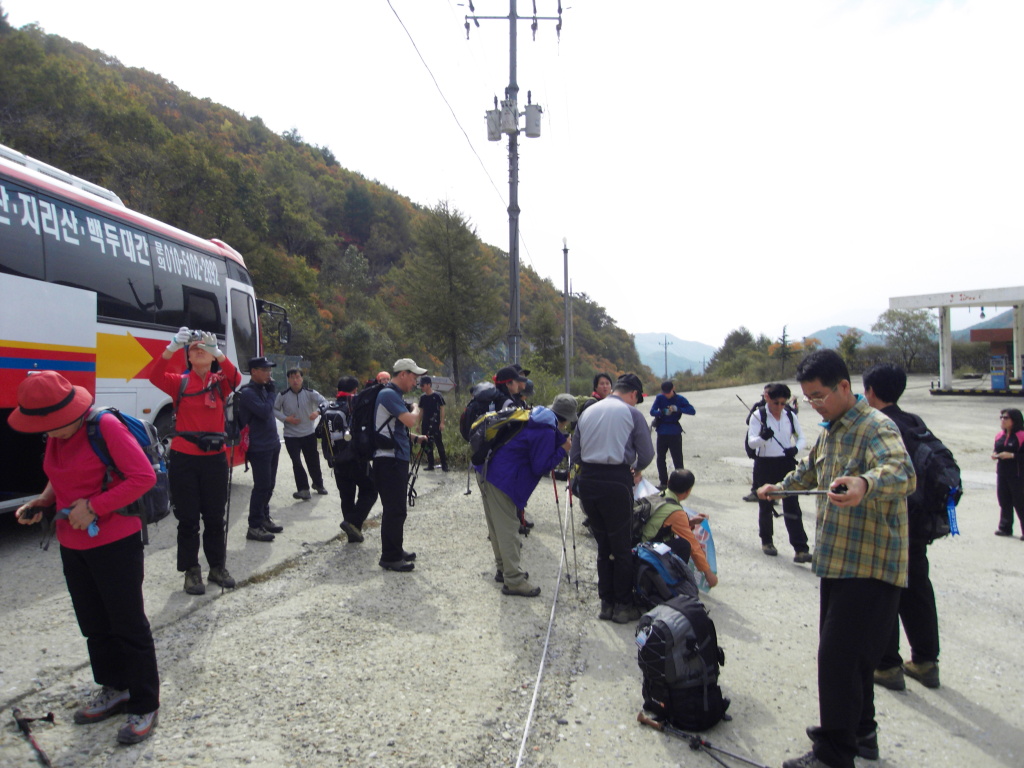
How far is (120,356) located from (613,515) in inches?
234

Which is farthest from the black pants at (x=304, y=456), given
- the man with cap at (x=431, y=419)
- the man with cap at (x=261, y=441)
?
the man with cap at (x=431, y=419)

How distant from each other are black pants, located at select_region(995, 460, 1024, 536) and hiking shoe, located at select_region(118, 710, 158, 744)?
8482 mm

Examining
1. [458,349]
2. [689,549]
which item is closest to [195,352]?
[689,549]

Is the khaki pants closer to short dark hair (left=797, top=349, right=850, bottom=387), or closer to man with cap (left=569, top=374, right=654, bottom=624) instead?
man with cap (left=569, top=374, right=654, bottom=624)

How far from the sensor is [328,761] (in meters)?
2.88

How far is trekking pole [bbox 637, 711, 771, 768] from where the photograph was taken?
9.70ft

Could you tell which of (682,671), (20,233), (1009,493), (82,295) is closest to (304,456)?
(82,295)

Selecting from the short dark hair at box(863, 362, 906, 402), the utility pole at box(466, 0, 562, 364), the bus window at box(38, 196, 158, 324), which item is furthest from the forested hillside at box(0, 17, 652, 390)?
the short dark hair at box(863, 362, 906, 402)

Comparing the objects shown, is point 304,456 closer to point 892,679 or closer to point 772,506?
point 772,506

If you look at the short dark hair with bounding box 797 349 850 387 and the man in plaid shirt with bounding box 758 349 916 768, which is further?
the short dark hair with bounding box 797 349 850 387

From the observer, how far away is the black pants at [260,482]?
658 centimetres

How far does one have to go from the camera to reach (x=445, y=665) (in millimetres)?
3887

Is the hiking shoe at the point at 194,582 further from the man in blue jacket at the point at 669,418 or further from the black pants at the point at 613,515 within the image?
the man in blue jacket at the point at 669,418

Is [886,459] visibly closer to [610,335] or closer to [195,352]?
[195,352]
